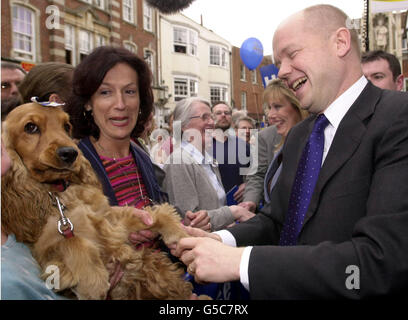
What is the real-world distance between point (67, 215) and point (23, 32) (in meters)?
11.9

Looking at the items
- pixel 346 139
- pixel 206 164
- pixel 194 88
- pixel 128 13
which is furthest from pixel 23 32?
pixel 346 139

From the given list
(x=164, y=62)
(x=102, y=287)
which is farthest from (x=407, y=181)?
(x=164, y=62)

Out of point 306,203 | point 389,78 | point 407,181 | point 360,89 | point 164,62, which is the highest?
point 164,62

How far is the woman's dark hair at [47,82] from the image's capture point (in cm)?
239

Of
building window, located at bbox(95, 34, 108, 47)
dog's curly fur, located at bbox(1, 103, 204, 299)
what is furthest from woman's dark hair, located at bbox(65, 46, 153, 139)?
building window, located at bbox(95, 34, 108, 47)

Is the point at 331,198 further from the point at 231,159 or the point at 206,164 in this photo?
the point at 231,159

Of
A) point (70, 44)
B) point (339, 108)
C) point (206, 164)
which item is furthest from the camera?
point (70, 44)

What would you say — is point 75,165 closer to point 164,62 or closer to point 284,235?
point 284,235

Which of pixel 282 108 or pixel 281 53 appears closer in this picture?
pixel 281 53

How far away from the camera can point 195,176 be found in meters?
3.48

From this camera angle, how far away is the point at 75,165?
1.75 metres

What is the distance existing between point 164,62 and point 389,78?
13.4m

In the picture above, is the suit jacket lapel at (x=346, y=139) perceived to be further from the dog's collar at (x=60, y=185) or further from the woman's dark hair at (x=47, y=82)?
the woman's dark hair at (x=47, y=82)

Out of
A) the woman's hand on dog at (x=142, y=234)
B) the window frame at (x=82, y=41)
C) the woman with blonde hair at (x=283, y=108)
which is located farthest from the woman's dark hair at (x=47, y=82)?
the window frame at (x=82, y=41)
